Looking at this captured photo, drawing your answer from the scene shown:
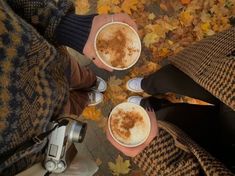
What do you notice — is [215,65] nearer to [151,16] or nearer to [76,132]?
[76,132]

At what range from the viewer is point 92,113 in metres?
2.48

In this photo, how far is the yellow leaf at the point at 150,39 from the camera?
253 centimetres

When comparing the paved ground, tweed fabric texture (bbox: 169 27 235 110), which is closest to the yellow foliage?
the paved ground

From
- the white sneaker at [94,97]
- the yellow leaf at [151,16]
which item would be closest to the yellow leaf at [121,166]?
the white sneaker at [94,97]

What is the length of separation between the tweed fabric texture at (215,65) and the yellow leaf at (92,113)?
0.97 metres

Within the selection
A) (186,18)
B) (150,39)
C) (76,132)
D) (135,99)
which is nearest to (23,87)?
(76,132)

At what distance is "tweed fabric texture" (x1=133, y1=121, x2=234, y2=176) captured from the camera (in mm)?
1190

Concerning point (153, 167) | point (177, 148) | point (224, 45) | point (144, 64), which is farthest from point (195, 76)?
point (144, 64)

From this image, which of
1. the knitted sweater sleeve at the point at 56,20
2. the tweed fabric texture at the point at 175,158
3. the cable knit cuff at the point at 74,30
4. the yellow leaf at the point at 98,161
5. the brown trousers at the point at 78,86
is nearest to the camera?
the tweed fabric texture at the point at 175,158

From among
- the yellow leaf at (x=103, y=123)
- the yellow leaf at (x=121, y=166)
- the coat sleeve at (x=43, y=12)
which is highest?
the coat sleeve at (x=43, y=12)

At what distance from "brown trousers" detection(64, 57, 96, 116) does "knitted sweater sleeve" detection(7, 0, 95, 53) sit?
283 millimetres

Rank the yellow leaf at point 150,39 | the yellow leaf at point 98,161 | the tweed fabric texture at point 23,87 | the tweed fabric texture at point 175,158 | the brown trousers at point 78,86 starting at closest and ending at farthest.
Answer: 1. the tweed fabric texture at point 23,87
2. the tweed fabric texture at point 175,158
3. the brown trousers at point 78,86
4. the yellow leaf at point 98,161
5. the yellow leaf at point 150,39

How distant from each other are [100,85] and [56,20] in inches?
40.7

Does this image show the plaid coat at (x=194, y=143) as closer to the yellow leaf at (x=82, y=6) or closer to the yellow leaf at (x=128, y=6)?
the yellow leaf at (x=128, y=6)
